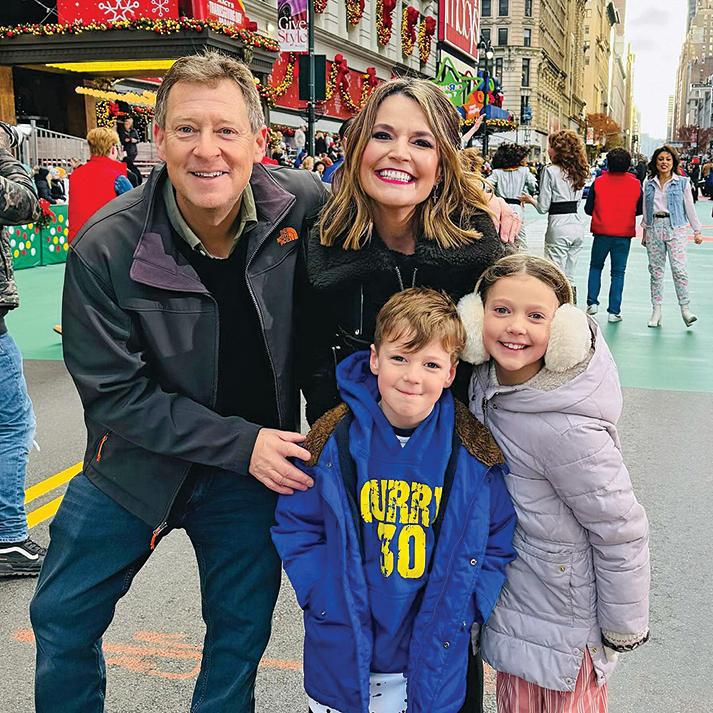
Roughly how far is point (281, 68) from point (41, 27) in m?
12.7

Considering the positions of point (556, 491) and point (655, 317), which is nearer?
point (556, 491)

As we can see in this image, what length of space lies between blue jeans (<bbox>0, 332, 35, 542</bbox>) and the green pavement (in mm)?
4725

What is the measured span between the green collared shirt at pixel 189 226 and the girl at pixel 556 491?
0.66 m

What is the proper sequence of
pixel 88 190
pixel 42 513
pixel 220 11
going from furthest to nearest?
pixel 220 11 → pixel 88 190 → pixel 42 513

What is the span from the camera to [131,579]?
2389 millimetres

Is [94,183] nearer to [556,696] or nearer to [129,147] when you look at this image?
[556,696]

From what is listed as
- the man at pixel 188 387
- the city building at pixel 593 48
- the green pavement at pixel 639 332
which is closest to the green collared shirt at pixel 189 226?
the man at pixel 188 387

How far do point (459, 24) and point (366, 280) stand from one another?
1580 inches

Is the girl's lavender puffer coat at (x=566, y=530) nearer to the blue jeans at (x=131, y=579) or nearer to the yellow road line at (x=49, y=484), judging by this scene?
the blue jeans at (x=131, y=579)

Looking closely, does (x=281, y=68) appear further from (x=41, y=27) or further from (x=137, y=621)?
(x=137, y=621)

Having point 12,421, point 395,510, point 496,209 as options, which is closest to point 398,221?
point 496,209

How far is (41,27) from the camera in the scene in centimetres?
1719

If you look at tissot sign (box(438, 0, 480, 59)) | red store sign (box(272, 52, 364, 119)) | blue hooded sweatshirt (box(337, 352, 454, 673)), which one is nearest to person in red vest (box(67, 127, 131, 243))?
blue hooded sweatshirt (box(337, 352, 454, 673))

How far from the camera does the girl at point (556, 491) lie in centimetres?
214
